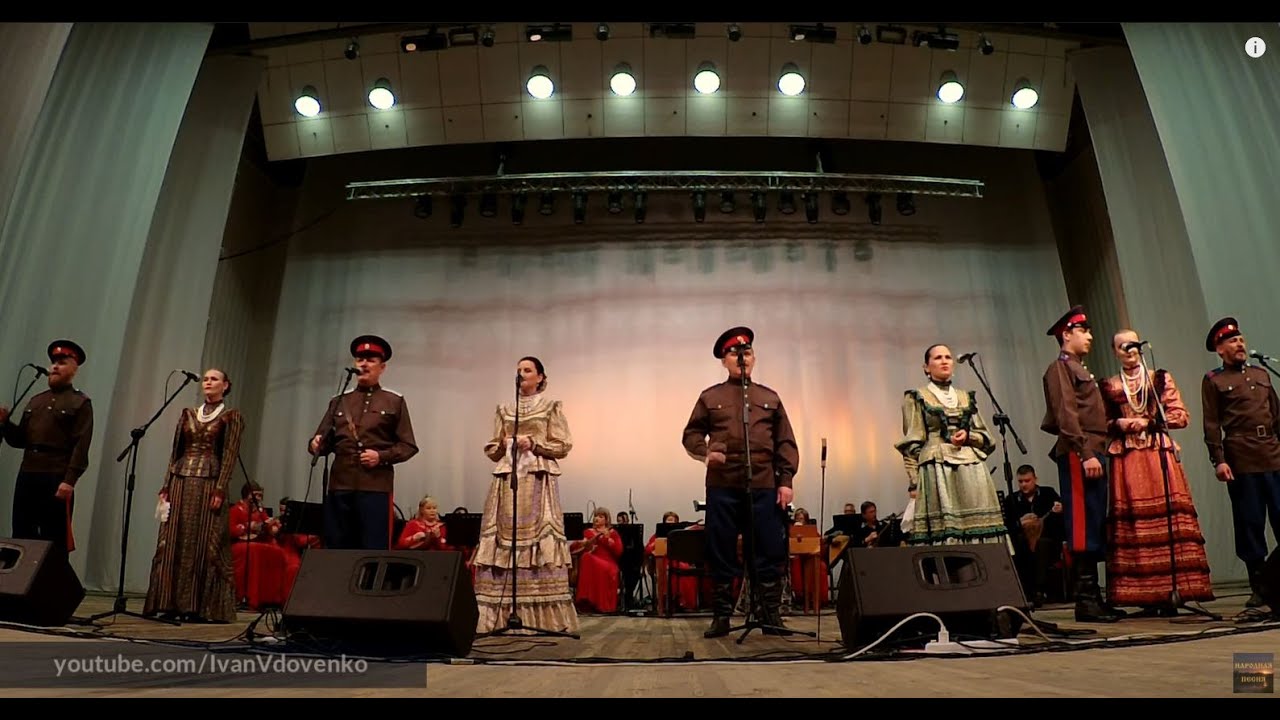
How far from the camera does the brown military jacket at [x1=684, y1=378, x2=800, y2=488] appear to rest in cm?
451

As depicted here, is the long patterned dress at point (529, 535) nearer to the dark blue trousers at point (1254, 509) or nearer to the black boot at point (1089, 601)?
the black boot at point (1089, 601)

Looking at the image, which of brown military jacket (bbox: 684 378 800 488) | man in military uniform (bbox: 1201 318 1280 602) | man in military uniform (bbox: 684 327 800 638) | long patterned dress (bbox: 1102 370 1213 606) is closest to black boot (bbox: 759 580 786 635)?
man in military uniform (bbox: 684 327 800 638)

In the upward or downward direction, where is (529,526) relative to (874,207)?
downward

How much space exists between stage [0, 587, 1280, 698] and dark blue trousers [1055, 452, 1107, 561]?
1.47ft

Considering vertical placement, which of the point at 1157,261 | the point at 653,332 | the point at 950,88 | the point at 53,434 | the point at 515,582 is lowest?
the point at 515,582

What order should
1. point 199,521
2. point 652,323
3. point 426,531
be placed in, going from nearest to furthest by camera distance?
point 199,521, point 426,531, point 652,323

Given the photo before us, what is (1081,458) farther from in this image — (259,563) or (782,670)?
(259,563)

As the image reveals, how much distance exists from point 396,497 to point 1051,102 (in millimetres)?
9331

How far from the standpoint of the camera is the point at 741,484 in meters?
4.50

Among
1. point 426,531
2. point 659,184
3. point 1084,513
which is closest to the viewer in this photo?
point 1084,513

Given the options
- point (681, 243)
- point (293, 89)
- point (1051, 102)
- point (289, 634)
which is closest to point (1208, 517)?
point (1051, 102)

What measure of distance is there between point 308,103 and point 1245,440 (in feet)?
31.1

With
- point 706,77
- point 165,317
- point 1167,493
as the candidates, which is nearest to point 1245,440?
point 1167,493
